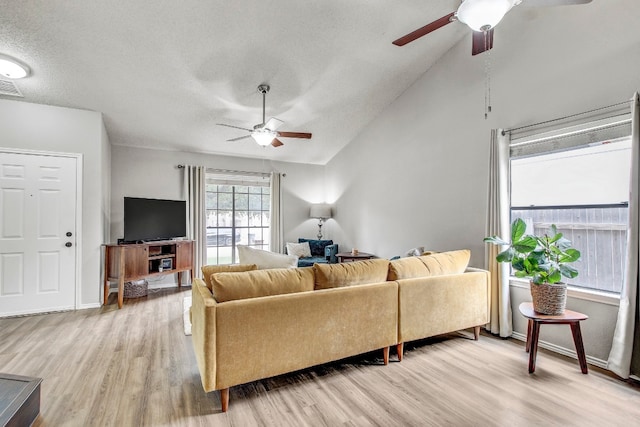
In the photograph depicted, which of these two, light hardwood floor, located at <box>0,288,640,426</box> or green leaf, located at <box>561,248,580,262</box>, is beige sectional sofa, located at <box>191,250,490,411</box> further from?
green leaf, located at <box>561,248,580,262</box>

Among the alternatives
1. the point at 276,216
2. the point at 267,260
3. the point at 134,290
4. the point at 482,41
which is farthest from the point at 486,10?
the point at 134,290

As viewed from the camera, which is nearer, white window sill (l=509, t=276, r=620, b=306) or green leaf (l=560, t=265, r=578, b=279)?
green leaf (l=560, t=265, r=578, b=279)

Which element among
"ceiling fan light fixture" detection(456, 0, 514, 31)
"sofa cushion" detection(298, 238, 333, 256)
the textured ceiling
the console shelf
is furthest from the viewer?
"sofa cushion" detection(298, 238, 333, 256)

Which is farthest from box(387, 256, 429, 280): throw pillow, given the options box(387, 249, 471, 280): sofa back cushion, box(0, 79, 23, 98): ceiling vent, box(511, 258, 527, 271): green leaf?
box(0, 79, 23, 98): ceiling vent

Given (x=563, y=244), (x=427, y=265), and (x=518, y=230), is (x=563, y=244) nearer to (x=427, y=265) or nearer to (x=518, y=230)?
(x=518, y=230)

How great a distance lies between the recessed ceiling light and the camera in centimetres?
309

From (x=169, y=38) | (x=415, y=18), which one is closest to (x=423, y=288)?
(x=415, y=18)

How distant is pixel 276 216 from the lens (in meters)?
6.57

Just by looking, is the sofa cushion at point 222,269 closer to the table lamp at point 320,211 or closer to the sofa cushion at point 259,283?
the sofa cushion at point 259,283

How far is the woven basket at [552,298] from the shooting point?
97.3 inches

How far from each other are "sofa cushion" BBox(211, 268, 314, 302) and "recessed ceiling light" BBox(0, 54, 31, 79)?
3.21m

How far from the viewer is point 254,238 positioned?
21.7 ft

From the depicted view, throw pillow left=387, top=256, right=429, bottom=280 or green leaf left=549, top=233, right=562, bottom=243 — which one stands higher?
green leaf left=549, top=233, right=562, bottom=243

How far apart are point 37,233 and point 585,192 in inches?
240
